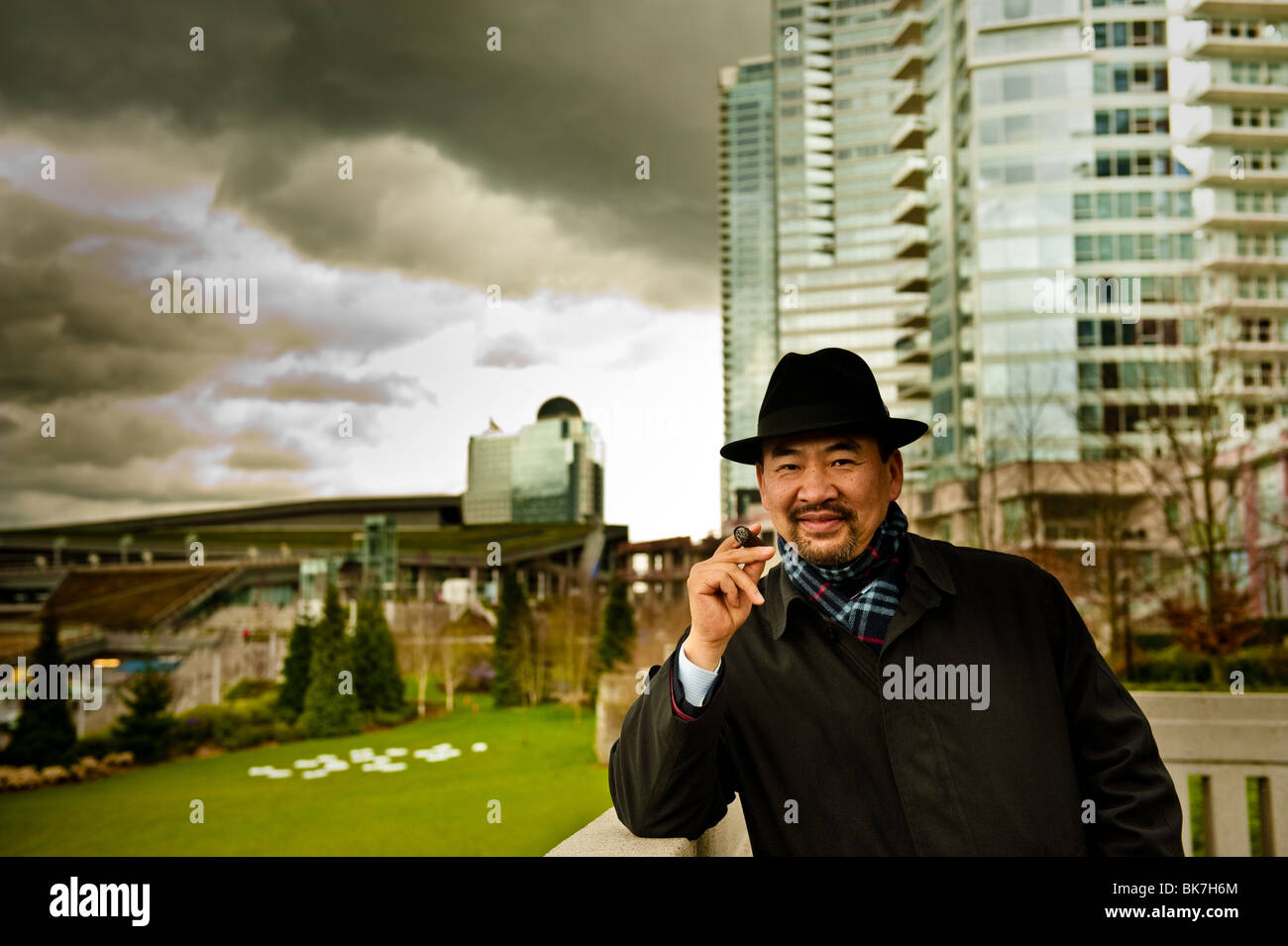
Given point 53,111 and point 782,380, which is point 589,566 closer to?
point 53,111

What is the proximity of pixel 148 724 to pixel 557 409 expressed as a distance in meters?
47.5

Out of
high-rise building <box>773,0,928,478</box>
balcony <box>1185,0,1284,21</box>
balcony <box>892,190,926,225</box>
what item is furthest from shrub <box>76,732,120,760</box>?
high-rise building <box>773,0,928,478</box>

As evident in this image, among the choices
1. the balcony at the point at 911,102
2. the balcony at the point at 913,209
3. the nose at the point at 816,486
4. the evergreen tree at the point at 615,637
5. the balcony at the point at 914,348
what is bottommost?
the evergreen tree at the point at 615,637

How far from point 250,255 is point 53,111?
17407 mm

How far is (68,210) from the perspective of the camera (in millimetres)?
39875

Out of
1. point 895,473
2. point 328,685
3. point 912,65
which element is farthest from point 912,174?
point 895,473

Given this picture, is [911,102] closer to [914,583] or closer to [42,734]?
[42,734]

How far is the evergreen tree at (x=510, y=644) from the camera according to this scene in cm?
3403

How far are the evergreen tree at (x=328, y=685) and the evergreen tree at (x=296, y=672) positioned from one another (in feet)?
0.60

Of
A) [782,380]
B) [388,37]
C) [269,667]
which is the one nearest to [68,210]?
[388,37]

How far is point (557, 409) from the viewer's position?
229ft

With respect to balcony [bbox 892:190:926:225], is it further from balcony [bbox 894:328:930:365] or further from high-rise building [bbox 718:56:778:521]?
high-rise building [bbox 718:56:778:521]

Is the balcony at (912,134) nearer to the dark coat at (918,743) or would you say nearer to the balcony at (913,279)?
the balcony at (913,279)

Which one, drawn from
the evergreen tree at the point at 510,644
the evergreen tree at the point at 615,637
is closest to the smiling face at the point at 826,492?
the evergreen tree at the point at 615,637
